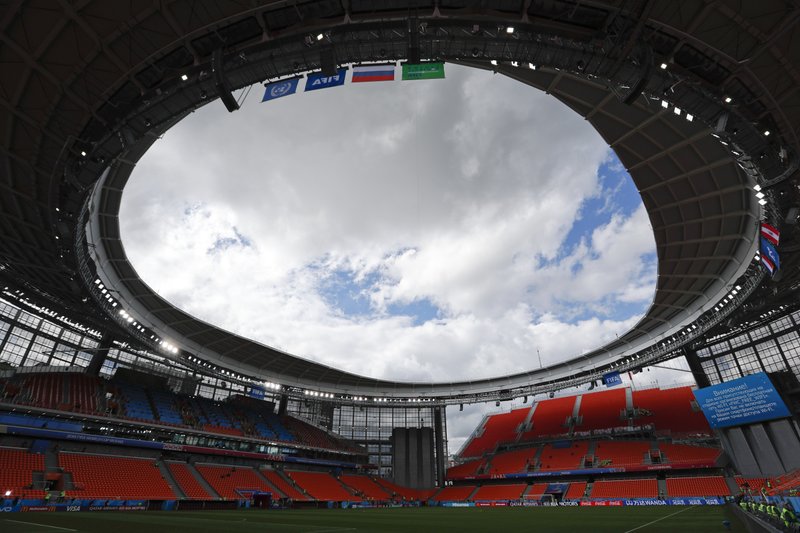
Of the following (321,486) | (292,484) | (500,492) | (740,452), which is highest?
(740,452)

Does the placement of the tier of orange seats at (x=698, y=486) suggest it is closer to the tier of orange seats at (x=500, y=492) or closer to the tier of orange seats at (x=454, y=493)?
the tier of orange seats at (x=500, y=492)

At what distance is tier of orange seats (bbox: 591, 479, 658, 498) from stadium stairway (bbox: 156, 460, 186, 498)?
46496 millimetres

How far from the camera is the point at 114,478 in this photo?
37750 mm

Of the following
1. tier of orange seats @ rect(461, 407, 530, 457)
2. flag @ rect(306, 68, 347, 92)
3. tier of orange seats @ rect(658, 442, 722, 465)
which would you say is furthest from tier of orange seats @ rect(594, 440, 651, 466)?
flag @ rect(306, 68, 347, 92)

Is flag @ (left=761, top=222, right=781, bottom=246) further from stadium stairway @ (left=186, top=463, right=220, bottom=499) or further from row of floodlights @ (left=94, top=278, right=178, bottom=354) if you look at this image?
stadium stairway @ (left=186, top=463, right=220, bottom=499)

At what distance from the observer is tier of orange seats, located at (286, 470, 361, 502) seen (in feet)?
176

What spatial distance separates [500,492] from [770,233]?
49.4 meters

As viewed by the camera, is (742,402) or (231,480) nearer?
(742,402)

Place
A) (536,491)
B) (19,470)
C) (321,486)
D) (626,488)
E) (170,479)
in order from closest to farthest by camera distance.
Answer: (19,470) → (170,479) → (626,488) → (536,491) → (321,486)

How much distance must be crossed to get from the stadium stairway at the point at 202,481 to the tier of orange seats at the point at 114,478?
170 inches

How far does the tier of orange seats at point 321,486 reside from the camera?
176 ft

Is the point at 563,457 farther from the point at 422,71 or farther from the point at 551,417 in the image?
the point at 422,71

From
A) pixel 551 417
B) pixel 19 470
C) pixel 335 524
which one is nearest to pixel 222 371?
pixel 19 470

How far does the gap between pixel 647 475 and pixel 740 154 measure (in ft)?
155
